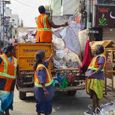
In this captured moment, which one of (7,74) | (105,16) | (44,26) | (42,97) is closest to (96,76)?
(42,97)

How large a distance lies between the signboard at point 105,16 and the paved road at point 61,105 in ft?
51.1

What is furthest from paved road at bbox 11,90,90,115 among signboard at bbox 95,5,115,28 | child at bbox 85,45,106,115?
signboard at bbox 95,5,115,28

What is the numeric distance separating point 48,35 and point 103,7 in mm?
17817

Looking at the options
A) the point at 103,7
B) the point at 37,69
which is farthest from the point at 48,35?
the point at 103,7

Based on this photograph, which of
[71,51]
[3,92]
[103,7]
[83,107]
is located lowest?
[83,107]

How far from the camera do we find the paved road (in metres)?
10.6

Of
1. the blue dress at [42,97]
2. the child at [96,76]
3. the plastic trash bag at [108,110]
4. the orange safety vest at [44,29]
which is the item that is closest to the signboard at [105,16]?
the orange safety vest at [44,29]

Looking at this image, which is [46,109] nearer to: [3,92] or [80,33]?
[3,92]

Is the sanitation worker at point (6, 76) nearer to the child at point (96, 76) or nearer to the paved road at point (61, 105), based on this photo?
the paved road at point (61, 105)

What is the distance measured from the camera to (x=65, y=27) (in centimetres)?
1197

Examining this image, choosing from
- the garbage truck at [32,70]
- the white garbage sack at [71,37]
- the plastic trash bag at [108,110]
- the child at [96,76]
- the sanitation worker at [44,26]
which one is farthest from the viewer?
the white garbage sack at [71,37]

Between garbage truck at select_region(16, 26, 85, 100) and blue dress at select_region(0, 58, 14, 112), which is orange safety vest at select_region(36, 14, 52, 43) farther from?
blue dress at select_region(0, 58, 14, 112)

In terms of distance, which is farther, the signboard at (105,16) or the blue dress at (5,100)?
the signboard at (105,16)

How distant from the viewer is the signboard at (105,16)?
2847 cm
